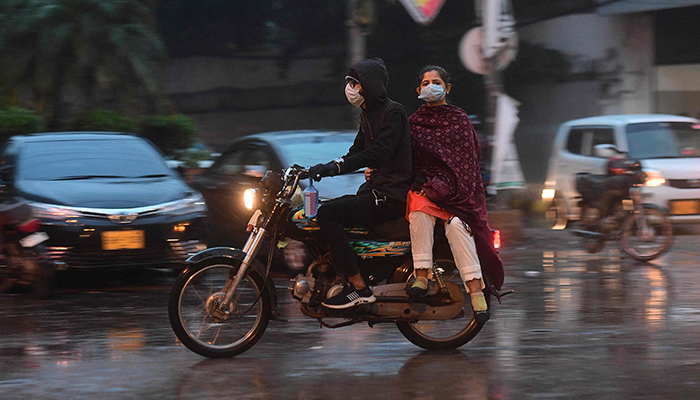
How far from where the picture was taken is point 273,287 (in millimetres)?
6309

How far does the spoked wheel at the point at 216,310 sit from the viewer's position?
616cm

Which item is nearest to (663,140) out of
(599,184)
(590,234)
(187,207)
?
(599,184)

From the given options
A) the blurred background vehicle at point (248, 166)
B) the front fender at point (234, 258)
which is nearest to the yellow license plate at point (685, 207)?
the blurred background vehicle at point (248, 166)

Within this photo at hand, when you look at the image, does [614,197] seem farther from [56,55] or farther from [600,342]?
[56,55]

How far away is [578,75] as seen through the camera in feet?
73.0

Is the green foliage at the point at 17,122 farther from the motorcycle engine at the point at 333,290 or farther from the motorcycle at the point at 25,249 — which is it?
the motorcycle engine at the point at 333,290

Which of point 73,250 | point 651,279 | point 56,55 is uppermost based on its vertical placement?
point 56,55

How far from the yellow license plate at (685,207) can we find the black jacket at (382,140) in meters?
7.71

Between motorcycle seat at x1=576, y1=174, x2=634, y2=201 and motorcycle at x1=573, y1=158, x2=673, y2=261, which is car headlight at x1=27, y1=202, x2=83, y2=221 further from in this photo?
motorcycle seat at x1=576, y1=174, x2=634, y2=201

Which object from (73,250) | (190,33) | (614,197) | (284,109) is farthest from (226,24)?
(73,250)

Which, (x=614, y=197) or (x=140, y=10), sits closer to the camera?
(x=614, y=197)

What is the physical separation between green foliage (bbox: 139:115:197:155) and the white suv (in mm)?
6423

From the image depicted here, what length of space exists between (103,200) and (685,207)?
7.53 m

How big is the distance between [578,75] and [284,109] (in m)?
7.17
